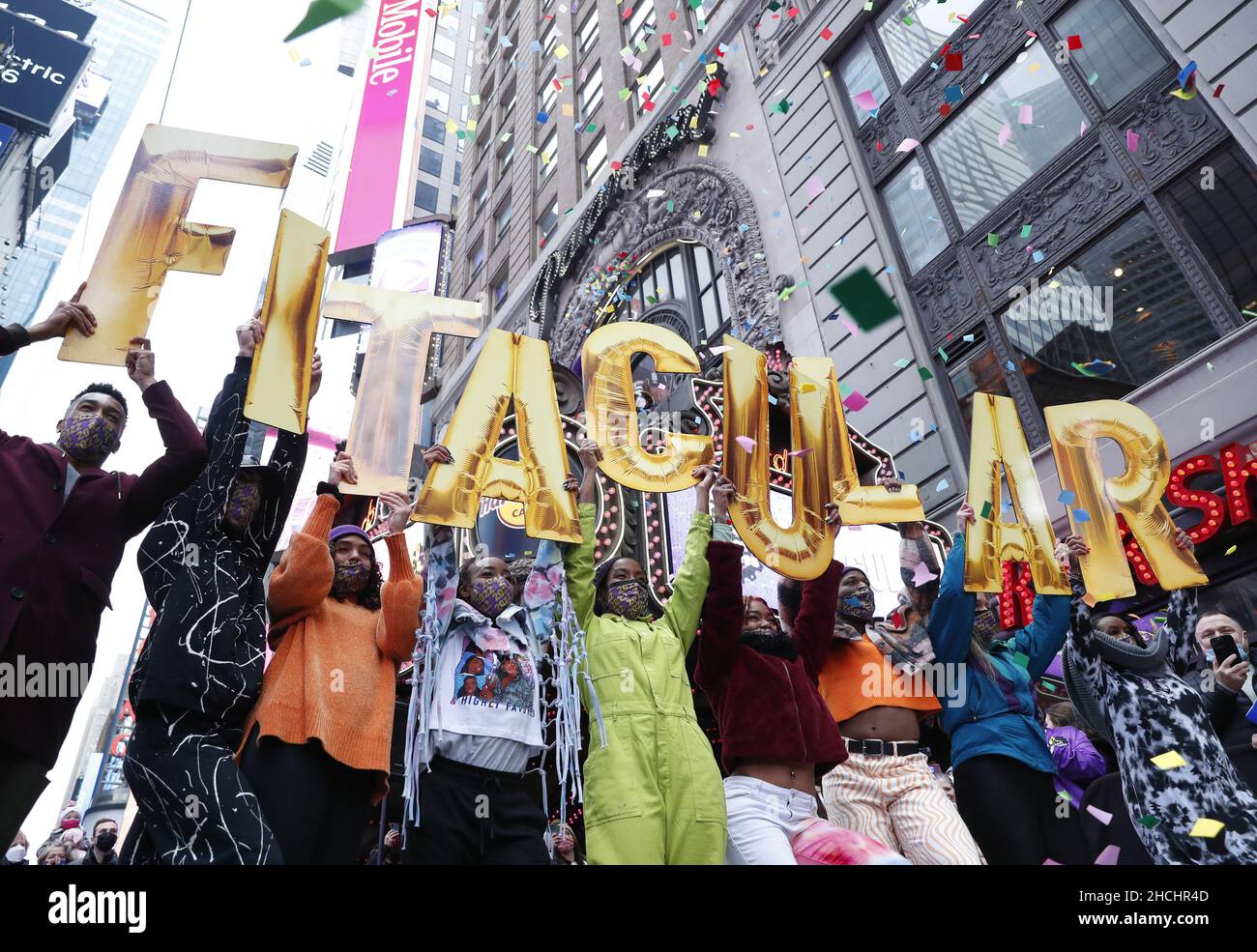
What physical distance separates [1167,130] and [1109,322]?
6.94 ft

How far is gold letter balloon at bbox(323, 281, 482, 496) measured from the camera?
4691 millimetres

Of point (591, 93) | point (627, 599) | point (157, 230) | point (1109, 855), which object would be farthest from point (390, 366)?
point (591, 93)

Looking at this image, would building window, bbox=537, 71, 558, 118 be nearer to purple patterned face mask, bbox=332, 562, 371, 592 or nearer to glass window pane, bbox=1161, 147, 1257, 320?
glass window pane, bbox=1161, 147, 1257, 320

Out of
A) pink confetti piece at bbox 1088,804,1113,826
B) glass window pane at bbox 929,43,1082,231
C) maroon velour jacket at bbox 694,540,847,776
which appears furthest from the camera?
glass window pane at bbox 929,43,1082,231

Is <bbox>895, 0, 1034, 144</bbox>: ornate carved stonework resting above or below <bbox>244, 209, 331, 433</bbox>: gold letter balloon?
above

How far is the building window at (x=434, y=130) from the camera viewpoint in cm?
4562

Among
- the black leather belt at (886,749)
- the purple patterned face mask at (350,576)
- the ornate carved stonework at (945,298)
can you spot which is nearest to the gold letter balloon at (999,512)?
the black leather belt at (886,749)

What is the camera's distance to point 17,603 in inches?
113

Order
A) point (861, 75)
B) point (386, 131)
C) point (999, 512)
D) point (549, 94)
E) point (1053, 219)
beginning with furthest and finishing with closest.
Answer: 1. point (549, 94)
2. point (386, 131)
3. point (861, 75)
4. point (1053, 219)
5. point (999, 512)

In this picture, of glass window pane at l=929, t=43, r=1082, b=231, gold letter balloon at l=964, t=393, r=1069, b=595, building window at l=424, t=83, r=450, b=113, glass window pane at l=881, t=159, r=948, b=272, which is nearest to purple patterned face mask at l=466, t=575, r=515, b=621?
gold letter balloon at l=964, t=393, r=1069, b=595

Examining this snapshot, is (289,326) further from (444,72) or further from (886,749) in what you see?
(444,72)

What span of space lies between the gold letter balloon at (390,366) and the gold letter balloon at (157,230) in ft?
2.53

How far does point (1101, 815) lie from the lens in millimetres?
4840

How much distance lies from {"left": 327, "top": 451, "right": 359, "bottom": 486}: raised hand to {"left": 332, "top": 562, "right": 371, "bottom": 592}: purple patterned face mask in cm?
39
